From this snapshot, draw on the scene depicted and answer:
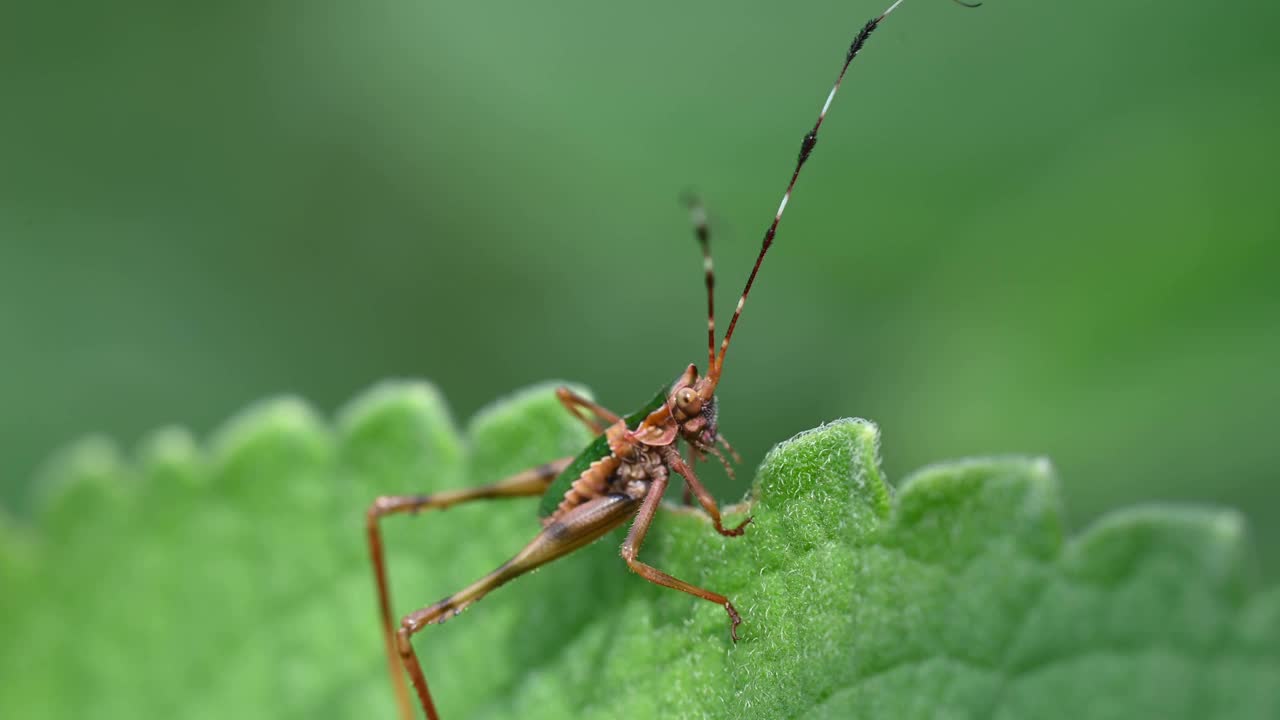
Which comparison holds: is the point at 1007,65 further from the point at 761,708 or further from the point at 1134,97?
the point at 761,708

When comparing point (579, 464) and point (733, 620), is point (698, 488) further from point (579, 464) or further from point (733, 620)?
point (733, 620)

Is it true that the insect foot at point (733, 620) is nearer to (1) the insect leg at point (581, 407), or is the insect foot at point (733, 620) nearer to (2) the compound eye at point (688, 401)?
(2) the compound eye at point (688, 401)

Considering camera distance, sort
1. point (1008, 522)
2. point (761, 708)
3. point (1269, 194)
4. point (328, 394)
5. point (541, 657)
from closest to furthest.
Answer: point (1008, 522) → point (761, 708) → point (541, 657) → point (1269, 194) → point (328, 394)

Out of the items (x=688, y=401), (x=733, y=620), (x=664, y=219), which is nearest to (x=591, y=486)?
(x=688, y=401)

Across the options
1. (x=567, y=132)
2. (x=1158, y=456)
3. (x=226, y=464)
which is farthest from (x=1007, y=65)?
(x=226, y=464)

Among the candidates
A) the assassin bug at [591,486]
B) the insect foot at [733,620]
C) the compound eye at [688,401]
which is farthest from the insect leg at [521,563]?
the insect foot at [733,620]

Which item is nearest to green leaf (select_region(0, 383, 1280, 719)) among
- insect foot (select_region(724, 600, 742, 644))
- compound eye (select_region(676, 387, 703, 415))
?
insect foot (select_region(724, 600, 742, 644))
